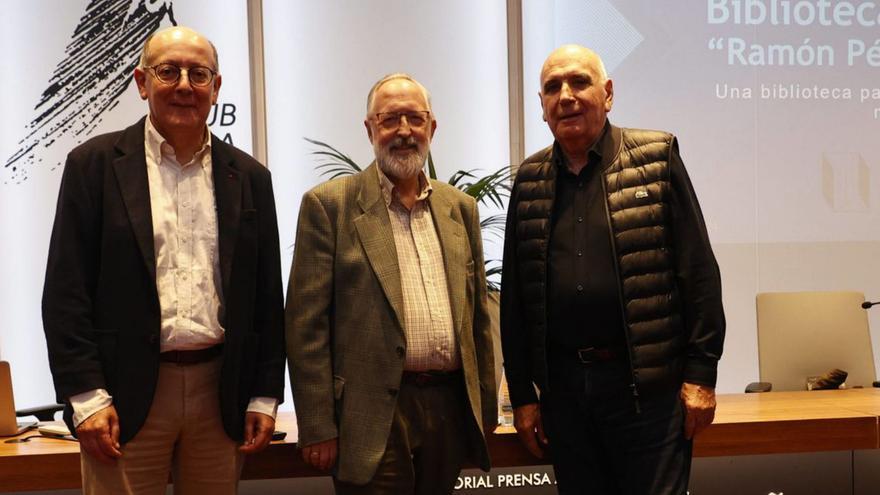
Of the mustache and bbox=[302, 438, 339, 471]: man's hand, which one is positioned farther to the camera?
the mustache

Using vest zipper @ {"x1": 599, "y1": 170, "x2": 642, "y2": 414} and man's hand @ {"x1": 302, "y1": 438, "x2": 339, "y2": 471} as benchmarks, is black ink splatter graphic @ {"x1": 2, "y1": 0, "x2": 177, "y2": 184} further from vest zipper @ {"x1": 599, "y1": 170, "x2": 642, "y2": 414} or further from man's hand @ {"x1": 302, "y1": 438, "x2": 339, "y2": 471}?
vest zipper @ {"x1": 599, "y1": 170, "x2": 642, "y2": 414}

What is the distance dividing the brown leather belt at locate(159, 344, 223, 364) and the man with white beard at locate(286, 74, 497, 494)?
192 millimetres

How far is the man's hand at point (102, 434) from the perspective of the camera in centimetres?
198

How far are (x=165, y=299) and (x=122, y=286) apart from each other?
0.33 feet

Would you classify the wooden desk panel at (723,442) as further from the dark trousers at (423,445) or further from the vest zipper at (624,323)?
the vest zipper at (624,323)

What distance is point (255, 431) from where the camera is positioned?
7.13 feet

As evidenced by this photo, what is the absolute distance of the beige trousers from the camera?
6.73ft

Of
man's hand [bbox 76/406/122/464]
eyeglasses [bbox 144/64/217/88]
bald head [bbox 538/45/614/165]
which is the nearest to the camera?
man's hand [bbox 76/406/122/464]

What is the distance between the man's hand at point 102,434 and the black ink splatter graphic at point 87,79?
358cm

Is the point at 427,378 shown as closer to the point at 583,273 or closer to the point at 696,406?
the point at 583,273

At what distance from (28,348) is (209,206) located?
3.63 metres

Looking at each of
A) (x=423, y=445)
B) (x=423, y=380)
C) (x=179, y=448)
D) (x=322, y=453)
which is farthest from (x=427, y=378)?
(x=179, y=448)

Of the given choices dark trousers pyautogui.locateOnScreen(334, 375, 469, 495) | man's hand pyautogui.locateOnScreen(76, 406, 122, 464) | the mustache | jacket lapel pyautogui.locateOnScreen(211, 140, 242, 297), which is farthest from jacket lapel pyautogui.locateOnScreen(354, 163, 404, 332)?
man's hand pyautogui.locateOnScreen(76, 406, 122, 464)

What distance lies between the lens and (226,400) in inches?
82.6
